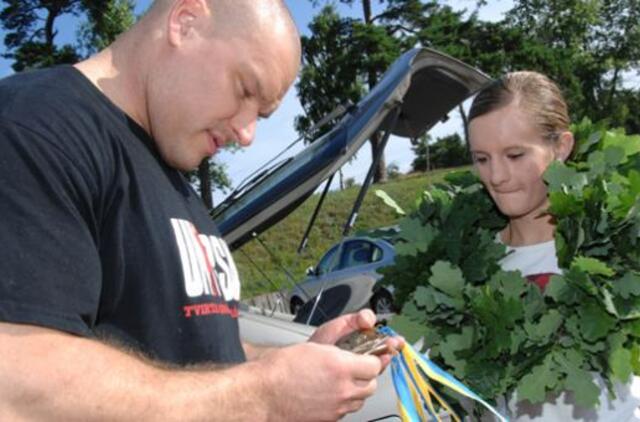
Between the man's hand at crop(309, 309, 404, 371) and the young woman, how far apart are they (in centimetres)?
95

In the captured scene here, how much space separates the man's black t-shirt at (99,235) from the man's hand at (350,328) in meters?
0.22

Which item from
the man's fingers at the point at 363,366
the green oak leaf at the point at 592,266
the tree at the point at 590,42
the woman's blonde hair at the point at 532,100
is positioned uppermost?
the tree at the point at 590,42

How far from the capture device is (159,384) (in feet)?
4.05

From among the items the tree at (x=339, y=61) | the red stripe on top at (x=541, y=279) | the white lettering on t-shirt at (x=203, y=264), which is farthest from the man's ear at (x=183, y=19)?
the tree at (x=339, y=61)

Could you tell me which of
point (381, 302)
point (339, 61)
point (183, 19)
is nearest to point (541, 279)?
point (183, 19)

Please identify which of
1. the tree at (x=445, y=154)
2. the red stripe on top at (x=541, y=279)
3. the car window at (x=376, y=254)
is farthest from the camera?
the tree at (x=445, y=154)

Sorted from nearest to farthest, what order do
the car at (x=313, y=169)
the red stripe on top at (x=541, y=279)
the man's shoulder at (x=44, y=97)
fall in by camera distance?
the man's shoulder at (x=44, y=97)
the red stripe on top at (x=541, y=279)
the car at (x=313, y=169)

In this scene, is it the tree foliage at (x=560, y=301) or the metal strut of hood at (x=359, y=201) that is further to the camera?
the metal strut of hood at (x=359, y=201)

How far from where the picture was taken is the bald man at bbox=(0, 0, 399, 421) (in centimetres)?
116

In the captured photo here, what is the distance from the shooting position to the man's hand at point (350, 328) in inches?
64.2

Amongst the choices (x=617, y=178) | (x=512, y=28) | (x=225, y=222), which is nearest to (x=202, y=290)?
(x=617, y=178)

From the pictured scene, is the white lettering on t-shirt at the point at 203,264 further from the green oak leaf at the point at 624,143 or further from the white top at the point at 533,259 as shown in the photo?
the green oak leaf at the point at 624,143

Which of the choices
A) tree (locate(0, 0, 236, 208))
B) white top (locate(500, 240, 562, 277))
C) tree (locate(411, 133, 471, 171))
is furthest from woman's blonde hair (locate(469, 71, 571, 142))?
tree (locate(411, 133, 471, 171))

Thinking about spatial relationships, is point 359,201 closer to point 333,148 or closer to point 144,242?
point 333,148
